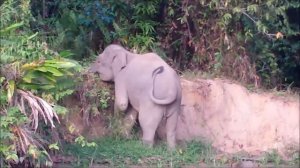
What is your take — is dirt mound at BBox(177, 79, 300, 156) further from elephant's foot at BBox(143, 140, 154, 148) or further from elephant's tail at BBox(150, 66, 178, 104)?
elephant's tail at BBox(150, 66, 178, 104)

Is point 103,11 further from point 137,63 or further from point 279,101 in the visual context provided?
point 279,101

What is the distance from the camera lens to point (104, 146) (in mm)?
9016

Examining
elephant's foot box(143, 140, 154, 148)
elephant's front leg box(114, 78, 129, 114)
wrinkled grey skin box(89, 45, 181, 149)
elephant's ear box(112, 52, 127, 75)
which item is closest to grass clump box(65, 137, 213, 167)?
elephant's foot box(143, 140, 154, 148)

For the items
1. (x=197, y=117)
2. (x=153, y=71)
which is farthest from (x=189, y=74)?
(x=153, y=71)

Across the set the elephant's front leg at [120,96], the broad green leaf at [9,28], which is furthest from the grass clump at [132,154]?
the broad green leaf at [9,28]

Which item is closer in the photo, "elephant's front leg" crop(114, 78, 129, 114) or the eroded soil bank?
"elephant's front leg" crop(114, 78, 129, 114)

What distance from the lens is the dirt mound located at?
385 inches

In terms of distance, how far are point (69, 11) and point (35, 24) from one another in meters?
0.89

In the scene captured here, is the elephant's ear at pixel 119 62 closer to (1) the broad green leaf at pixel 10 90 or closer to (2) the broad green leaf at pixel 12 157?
(1) the broad green leaf at pixel 10 90

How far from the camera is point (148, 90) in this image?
9.07m

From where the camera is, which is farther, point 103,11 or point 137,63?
point 103,11

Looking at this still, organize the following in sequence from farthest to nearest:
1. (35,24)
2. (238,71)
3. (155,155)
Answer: (238,71), (35,24), (155,155)

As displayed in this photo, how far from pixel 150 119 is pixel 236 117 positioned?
1.31 metres

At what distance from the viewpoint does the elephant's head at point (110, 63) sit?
9.38m
